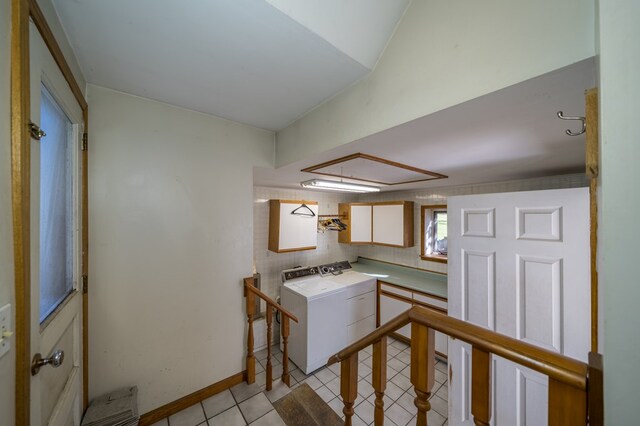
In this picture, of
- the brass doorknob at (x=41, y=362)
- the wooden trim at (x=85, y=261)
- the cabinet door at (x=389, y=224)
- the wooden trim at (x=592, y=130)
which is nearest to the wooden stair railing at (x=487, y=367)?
the wooden trim at (x=592, y=130)

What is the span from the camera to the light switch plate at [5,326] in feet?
1.96

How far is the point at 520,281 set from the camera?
132 centimetres

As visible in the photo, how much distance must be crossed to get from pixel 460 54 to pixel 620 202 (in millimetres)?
733

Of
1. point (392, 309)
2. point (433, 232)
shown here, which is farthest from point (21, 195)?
point (433, 232)

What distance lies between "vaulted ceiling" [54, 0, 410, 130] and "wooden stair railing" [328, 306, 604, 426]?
125 cm

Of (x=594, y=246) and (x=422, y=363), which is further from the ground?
(x=594, y=246)

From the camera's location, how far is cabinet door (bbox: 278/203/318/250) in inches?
120

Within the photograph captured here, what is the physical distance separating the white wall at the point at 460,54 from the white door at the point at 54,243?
1.36 meters

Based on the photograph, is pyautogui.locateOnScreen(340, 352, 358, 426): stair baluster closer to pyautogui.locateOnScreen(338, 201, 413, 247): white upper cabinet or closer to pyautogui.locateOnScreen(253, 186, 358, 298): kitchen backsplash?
pyautogui.locateOnScreen(253, 186, 358, 298): kitchen backsplash

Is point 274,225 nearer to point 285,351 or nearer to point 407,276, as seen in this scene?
point 285,351

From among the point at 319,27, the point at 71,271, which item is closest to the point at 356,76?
the point at 319,27

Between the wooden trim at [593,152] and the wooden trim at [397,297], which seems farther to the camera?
the wooden trim at [397,297]

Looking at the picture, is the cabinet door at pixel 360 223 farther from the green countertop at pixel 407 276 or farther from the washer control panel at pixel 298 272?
the washer control panel at pixel 298 272

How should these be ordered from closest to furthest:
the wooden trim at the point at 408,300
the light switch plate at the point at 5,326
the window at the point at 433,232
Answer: the light switch plate at the point at 5,326 < the wooden trim at the point at 408,300 < the window at the point at 433,232
